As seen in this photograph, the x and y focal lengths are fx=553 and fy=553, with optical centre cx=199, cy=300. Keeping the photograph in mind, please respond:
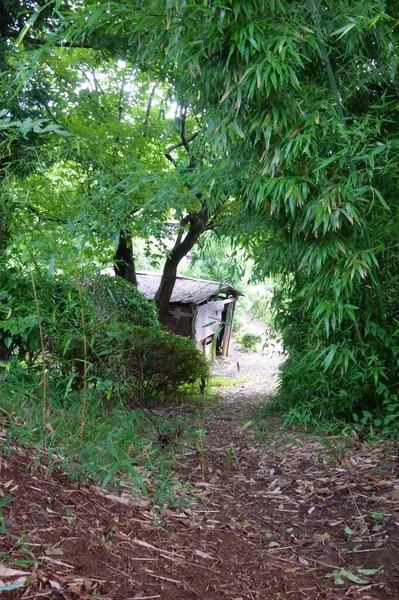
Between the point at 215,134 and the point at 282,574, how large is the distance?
90.0 inches

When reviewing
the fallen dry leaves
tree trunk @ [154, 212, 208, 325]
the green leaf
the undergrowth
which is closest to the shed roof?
tree trunk @ [154, 212, 208, 325]

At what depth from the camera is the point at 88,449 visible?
2.67 meters

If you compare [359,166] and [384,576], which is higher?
[359,166]

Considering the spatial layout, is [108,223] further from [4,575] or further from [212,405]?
[212,405]

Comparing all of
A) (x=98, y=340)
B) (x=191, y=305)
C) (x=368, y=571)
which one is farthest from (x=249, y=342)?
(x=368, y=571)

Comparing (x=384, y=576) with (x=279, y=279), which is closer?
(x=384, y=576)

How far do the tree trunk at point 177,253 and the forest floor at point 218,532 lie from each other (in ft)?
22.8

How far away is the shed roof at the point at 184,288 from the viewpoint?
13273mm

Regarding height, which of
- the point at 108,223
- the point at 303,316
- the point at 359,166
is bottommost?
the point at 303,316

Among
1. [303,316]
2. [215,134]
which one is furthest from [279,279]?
[215,134]

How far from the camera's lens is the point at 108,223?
397 centimetres

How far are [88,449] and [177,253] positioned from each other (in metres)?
8.19

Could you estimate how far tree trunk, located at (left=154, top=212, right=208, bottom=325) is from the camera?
33.4 feet

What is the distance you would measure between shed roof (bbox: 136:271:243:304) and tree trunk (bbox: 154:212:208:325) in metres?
1.65
